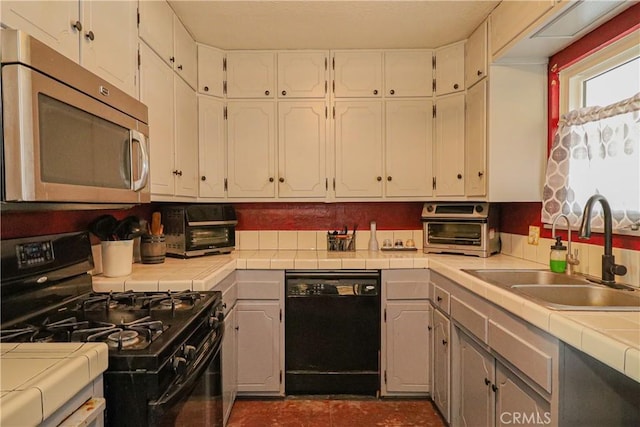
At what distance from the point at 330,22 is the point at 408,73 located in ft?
2.31

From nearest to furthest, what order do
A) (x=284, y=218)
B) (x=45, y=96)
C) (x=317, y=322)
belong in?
(x=45, y=96), (x=317, y=322), (x=284, y=218)

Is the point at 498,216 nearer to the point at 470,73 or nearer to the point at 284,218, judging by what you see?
the point at 470,73

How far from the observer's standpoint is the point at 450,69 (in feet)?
8.43

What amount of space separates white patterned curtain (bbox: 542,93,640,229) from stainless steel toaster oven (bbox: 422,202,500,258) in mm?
417

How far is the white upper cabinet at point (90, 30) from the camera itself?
41.8 inches

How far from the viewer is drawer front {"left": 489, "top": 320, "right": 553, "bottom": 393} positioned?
1.19 metres

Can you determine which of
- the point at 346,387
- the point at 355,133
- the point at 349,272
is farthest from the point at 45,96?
the point at 346,387

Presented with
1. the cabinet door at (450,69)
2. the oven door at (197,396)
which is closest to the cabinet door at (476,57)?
the cabinet door at (450,69)

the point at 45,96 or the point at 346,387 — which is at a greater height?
the point at 45,96

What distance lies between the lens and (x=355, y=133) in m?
2.69

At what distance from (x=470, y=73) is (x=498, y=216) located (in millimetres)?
1003

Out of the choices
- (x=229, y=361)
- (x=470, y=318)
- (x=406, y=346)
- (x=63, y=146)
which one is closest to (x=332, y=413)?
(x=406, y=346)

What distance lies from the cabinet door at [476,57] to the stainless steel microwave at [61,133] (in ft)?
6.50

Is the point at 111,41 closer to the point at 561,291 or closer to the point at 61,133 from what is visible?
the point at 61,133
